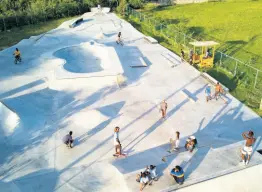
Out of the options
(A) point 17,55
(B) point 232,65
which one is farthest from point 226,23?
(A) point 17,55

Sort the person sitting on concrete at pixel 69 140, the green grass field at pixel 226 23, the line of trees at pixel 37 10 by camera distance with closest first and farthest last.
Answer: the person sitting on concrete at pixel 69 140, the green grass field at pixel 226 23, the line of trees at pixel 37 10

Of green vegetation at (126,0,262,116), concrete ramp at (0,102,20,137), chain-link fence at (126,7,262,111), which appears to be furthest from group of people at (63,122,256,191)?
chain-link fence at (126,7,262,111)

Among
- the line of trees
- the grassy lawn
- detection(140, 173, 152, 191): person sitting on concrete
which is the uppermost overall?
the line of trees

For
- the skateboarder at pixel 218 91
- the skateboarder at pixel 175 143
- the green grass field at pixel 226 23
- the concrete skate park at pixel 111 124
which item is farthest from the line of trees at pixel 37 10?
the skateboarder at pixel 175 143

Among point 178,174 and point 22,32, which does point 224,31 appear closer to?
point 22,32

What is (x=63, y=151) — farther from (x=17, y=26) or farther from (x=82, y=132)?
(x=17, y=26)

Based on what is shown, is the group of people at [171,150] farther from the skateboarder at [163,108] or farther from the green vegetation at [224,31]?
the green vegetation at [224,31]

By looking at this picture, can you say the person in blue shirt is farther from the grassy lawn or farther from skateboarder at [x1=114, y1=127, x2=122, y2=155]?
the grassy lawn
